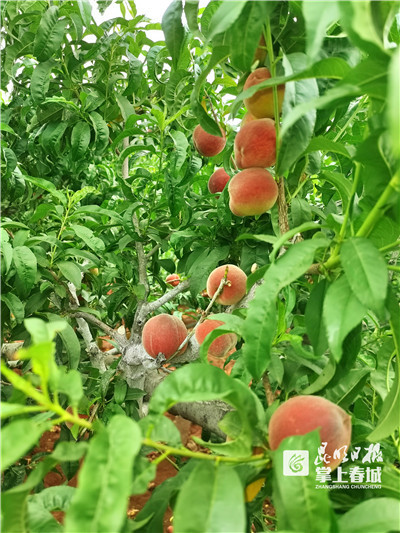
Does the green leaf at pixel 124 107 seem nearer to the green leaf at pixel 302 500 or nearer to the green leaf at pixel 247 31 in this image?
the green leaf at pixel 247 31

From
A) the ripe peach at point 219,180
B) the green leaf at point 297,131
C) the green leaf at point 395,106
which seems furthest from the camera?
the ripe peach at point 219,180

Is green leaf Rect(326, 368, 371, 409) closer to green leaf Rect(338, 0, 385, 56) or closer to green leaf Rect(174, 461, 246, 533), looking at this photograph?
green leaf Rect(174, 461, 246, 533)

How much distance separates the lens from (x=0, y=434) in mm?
468

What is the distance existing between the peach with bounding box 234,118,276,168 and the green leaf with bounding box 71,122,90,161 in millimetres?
624

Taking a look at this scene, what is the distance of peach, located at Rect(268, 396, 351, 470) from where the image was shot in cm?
62

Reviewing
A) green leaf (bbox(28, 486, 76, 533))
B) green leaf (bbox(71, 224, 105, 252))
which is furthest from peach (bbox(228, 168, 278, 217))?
green leaf (bbox(28, 486, 76, 533))

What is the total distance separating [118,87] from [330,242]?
4.37ft

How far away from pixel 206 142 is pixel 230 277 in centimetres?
47

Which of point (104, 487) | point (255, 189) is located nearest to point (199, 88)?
point (255, 189)

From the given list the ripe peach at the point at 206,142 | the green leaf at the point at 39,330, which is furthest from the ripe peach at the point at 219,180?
the green leaf at the point at 39,330

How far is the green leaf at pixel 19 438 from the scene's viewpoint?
0.45 metres

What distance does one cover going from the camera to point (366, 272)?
0.56 metres

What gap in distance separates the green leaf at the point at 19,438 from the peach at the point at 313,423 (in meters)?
0.32

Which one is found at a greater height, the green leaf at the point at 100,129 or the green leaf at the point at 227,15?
the green leaf at the point at 227,15
